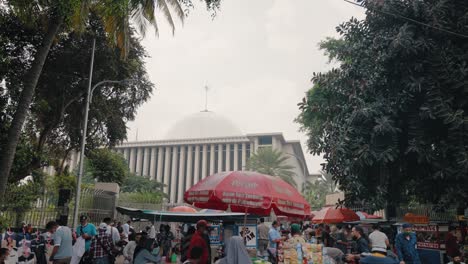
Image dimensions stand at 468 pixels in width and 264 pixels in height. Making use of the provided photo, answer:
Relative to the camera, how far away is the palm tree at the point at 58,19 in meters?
10.7

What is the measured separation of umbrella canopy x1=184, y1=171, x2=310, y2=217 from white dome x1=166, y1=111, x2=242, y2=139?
299 feet

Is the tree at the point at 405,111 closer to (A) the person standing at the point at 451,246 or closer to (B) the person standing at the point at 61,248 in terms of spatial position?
(A) the person standing at the point at 451,246

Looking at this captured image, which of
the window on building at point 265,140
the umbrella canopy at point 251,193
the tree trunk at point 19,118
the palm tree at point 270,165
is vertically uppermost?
the window on building at point 265,140

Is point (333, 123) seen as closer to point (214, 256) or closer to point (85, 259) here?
point (214, 256)

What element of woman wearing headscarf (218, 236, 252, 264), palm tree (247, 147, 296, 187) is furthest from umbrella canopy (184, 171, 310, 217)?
palm tree (247, 147, 296, 187)

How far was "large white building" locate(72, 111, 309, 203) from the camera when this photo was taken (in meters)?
94.4

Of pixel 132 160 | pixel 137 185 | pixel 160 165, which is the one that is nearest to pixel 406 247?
pixel 137 185

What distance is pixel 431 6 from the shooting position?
40.7 ft

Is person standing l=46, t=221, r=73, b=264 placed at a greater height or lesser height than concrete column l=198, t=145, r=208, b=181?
lesser

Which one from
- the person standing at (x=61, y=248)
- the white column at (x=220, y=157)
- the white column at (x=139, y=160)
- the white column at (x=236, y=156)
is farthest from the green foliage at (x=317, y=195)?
the person standing at (x=61, y=248)

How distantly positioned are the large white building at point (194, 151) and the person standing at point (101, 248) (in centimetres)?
8245

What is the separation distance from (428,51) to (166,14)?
9683 millimetres

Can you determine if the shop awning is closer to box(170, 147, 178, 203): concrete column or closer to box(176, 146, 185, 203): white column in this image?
box(176, 146, 185, 203): white column

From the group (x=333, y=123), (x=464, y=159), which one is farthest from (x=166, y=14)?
(x=464, y=159)
